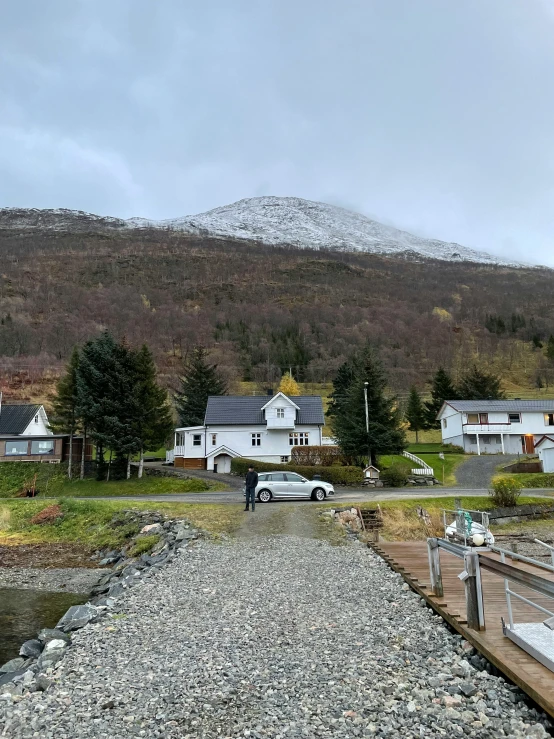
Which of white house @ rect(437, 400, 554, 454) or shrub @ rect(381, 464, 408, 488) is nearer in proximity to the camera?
Answer: shrub @ rect(381, 464, 408, 488)

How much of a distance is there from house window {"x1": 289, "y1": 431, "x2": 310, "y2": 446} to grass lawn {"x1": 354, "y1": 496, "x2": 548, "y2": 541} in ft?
80.9

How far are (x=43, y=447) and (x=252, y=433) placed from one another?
2123 centimetres

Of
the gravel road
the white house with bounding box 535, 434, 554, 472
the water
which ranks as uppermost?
the white house with bounding box 535, 434, 554, 472

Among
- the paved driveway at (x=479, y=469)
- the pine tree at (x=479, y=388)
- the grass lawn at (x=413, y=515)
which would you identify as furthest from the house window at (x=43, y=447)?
the pine tree at (x=479, y=388)

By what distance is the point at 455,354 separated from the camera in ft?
464

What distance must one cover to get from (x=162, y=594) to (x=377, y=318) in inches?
6953

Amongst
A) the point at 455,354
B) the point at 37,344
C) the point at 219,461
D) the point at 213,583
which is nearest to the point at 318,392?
the point at 455,354

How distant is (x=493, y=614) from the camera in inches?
312

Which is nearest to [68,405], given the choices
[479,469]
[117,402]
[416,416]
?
[117,402]

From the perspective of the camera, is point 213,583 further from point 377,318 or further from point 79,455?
point 377,318

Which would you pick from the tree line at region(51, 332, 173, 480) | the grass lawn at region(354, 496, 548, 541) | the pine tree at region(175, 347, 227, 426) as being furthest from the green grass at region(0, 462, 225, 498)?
the pine tree at region(175, 347, 227, 426)

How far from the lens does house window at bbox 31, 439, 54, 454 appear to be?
51250 millimetres

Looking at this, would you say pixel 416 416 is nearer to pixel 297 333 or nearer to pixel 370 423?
pixel 370 423

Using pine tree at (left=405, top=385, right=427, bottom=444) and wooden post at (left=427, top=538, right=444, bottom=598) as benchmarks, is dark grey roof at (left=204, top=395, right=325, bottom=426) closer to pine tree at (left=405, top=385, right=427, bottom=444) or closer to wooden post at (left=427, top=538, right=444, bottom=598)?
pine tree at (left=405, top=385, right=427, bottom=444)
